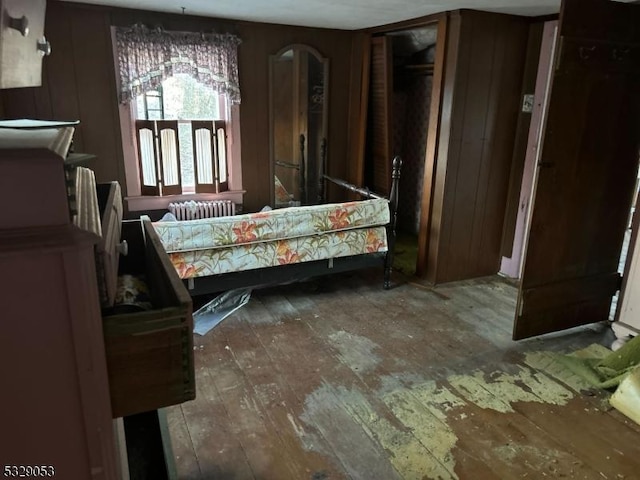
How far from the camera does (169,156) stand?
3.93m

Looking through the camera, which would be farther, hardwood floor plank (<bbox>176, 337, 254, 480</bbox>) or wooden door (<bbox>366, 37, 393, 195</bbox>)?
wooden door (<bbox>366, 37, 393, 195</bbox>)

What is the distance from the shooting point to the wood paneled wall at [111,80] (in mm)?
3354

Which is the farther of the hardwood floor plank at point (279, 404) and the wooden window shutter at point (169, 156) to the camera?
the wooden window shutter at point (169, 156)

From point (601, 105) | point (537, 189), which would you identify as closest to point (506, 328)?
point (537, 189)

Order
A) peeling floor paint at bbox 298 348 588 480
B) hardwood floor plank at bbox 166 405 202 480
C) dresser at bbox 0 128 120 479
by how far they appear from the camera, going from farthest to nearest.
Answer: peeling floor paint at bbox 298 348 588 480, hardwood floor plank at bbox 166 405 202 480, dresser at bbox 0 128 120 479

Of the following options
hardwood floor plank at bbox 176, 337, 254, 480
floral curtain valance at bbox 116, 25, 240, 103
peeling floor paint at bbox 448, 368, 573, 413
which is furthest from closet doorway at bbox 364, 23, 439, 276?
hardwood floor plank at bbox 176, 337, 254, 480

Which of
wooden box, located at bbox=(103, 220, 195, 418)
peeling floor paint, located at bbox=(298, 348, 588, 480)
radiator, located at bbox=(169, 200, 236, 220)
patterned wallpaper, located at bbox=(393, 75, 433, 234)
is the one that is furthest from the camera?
patterned wallpaper, located at bbox=(393, 75, 433, 234)

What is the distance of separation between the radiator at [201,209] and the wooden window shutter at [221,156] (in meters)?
0.15

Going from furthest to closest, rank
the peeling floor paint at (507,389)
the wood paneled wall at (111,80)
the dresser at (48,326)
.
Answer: the wood paneled wall at (111,80) < the peeling floor paint at (507,389) < the dresser at (48,326)

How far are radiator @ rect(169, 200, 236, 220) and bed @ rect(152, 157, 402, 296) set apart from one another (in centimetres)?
105

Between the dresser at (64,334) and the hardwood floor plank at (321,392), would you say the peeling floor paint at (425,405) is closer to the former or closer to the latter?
the hardwood floor plank at (321,392)

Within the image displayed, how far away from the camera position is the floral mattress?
288 centimetres

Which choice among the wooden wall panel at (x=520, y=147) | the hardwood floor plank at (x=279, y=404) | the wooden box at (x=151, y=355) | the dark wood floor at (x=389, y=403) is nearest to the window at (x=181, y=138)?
the dark wood floor at (x=389, y=403)

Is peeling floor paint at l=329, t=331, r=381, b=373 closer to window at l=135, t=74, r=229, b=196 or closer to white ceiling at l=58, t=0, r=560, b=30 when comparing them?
window at l=135, t=74, r=229, b=196
